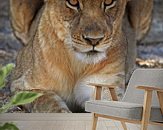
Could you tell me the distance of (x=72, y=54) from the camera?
11.9 ft

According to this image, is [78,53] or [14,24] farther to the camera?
[14,24]

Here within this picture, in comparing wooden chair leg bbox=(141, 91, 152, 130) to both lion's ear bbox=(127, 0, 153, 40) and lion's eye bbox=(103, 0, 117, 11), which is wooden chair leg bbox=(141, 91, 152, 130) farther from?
lion's ear bbox=(127, 0, 153, 40)

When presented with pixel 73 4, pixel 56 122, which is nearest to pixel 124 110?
pixel 56 122

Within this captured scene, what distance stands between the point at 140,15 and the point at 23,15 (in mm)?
1000

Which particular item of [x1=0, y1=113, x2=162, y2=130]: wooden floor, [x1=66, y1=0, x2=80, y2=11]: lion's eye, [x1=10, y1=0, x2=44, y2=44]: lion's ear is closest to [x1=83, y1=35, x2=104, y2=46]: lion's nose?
[x1=66, y1=0, x2=80, y2=11]: lion's eye

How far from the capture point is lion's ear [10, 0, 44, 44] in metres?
4.04

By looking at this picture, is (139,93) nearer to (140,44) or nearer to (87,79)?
(87,79)

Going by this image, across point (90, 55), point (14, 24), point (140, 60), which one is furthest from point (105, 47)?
point (14, 24)

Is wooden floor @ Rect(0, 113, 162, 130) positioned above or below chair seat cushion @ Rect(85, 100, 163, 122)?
below

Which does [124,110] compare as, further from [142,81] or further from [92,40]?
[92,40]

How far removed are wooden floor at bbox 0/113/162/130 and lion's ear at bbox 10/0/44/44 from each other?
0.85m

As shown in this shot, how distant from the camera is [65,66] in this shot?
3643 millimetres

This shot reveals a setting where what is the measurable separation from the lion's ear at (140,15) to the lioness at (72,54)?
9.7 inches

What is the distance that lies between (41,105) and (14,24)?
0.93 meters
